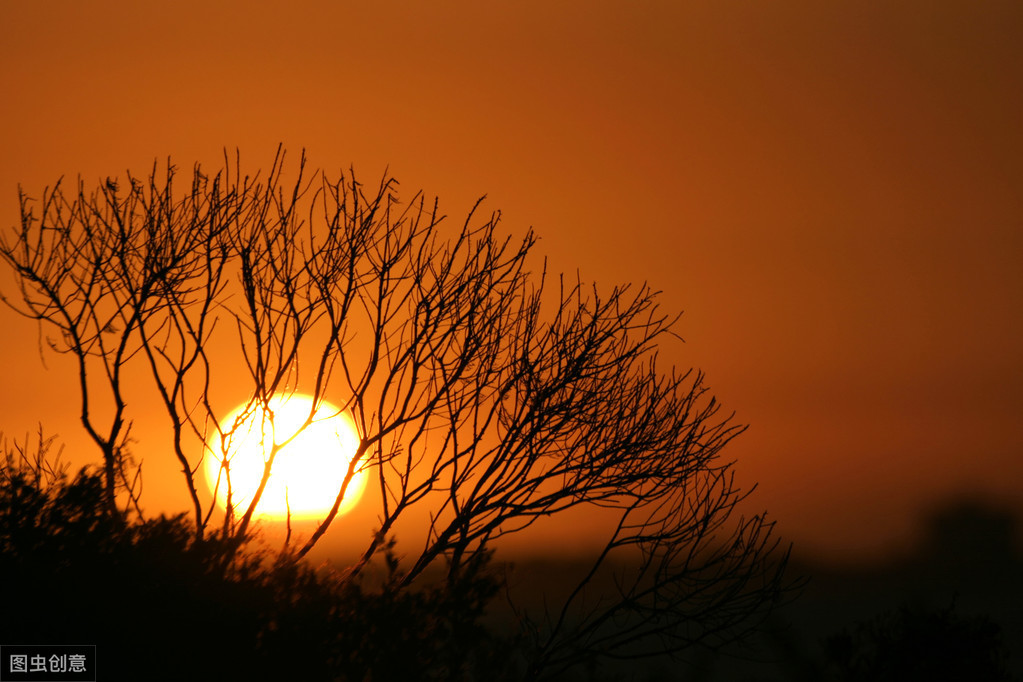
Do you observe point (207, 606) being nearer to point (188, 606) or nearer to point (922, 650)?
point (188, 606)

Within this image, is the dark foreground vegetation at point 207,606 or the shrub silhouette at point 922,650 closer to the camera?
the dark foreground vegetation at point 207,606

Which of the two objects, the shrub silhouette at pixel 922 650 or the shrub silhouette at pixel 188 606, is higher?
the shrub silhouette at pixel 188 606

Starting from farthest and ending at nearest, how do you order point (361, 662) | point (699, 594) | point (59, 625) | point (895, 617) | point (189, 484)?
point (895, 617) < point (699, 594) < point (189, 484) < point (361, 662) < point (59, 625)

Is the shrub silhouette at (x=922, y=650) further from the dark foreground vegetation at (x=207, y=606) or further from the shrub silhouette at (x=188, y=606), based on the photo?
the shrub silhouette at (x=188, y=606)

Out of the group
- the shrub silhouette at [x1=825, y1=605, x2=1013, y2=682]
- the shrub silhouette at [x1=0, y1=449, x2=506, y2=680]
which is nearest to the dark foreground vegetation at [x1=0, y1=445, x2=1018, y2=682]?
the shrub silhouette at [x1=0, y1=449, x2=506, y2=680]

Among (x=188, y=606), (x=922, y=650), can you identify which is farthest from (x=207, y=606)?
(x=922, y=650)

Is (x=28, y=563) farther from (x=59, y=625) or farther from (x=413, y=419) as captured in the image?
(x=413, y=419)

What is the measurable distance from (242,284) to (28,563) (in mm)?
3629

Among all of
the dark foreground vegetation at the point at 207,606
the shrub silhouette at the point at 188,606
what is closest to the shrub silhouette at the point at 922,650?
the dark foreground vegetation at the point at 207,606

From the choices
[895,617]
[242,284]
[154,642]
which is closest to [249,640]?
[154,642]

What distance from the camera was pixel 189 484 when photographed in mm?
9586

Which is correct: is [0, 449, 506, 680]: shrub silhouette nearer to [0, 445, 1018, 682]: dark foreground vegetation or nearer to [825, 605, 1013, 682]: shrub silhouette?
[0, 445, 1018, 682]: dark foreground vegetation

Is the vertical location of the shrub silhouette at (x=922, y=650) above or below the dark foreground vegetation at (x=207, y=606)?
below

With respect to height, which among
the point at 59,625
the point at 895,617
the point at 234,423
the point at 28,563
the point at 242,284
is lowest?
the point at 895,617
